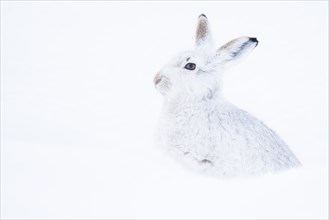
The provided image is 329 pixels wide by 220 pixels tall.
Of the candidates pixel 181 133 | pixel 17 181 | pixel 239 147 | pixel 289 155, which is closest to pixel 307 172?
pixel 289 155

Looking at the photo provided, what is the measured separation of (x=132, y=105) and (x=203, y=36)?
242 mm

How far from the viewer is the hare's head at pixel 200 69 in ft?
3.67

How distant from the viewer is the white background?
1.05m

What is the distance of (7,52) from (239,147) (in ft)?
2.05

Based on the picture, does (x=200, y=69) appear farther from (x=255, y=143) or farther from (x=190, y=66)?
(x=255, y=143)

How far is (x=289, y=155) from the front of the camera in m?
1.15

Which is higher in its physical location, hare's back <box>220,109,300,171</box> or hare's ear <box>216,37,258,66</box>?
hare's ear <box>216,37,258,66</box>

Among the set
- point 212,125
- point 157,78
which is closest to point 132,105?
point 157,78

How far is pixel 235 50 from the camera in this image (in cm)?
112

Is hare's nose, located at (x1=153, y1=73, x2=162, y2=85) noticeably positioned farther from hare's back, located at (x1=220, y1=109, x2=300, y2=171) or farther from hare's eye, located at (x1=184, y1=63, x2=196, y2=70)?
hare's back, located at (x1=220, y1=109, x2=300, y2=171)

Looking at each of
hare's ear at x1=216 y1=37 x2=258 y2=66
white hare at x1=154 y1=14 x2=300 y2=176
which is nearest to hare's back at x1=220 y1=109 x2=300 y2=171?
white hare at x1=154 y1=14 x2=300 y2=176

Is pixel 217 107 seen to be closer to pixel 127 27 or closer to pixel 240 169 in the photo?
pixel 240 169

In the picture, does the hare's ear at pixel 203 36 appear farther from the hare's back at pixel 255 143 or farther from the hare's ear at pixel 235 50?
the hare's back at pixel 255 143

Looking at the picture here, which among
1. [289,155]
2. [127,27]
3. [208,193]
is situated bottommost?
[208,193]
